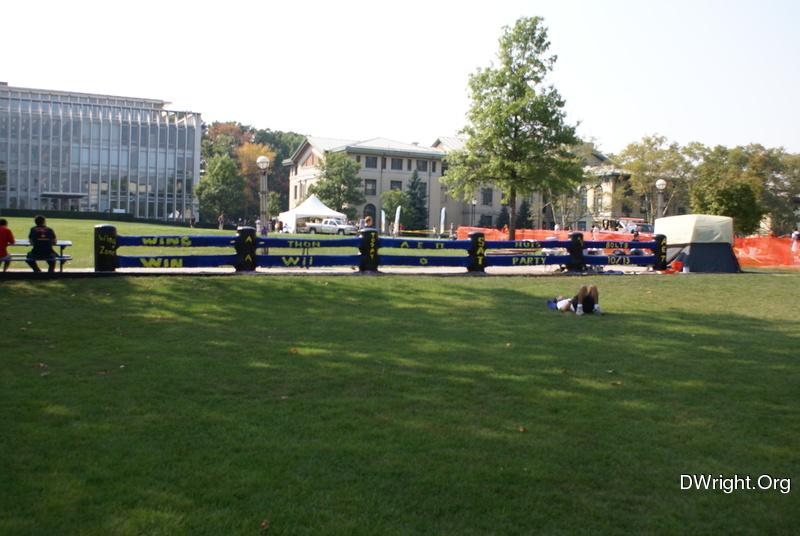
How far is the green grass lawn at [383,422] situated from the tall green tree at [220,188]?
60134 millimetres

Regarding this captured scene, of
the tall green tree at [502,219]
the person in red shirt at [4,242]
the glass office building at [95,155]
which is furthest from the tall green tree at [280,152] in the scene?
the person in red shirt at [4,242]

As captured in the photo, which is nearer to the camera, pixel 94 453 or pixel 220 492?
pixel 220 492

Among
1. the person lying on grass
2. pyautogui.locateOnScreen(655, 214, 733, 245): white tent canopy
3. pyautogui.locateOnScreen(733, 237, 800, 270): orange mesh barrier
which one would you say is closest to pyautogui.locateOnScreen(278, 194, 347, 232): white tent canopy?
pyautogui.locateOnScreen(733, 237, 800, 270): orange mesh barrier

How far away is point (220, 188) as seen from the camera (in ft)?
227

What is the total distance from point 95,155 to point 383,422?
76.2 meters

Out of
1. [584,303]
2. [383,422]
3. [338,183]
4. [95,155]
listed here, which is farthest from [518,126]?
[95,155]

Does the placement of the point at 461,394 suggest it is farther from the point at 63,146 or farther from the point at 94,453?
the point at 63,146

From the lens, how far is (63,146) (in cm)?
7219

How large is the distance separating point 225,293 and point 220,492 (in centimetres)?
917

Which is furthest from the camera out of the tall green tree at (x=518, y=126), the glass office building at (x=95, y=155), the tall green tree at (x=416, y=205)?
the tall green tree at (x=416, y=205)

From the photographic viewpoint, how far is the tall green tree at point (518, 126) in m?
32.2

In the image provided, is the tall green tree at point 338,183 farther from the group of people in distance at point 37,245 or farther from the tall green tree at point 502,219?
the group of people in distance at point 37,245

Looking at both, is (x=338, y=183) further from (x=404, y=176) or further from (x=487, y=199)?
(x=487, y=199)

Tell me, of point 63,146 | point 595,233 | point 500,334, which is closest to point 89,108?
point 63,146
